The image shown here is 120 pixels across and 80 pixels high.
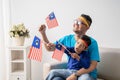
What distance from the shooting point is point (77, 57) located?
6.55ft

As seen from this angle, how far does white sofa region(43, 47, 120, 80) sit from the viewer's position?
2.25m

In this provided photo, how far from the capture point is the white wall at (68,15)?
2.57m

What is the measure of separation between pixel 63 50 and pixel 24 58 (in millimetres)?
819

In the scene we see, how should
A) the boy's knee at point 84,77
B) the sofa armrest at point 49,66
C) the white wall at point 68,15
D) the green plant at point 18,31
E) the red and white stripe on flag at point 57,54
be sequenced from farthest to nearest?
the green plant at point 18,31, the white wall at point 68,15, the sofa armrest at point 49,66, the red and white stripe on flag at point 57,54, the boy's knee at point 84,77

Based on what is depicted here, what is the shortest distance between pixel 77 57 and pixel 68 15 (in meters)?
0.97

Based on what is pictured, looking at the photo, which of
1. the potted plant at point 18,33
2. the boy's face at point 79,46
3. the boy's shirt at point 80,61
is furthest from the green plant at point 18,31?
the boy's face at point 79,46

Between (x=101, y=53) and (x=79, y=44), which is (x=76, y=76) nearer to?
(x=79, y=44)

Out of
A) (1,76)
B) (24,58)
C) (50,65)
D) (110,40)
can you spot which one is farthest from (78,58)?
(1,76)

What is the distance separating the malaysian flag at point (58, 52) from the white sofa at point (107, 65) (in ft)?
0.94

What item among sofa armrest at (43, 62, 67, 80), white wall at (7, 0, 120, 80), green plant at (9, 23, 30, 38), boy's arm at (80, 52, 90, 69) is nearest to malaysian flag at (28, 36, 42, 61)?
sofa armrest at (43, 62, 67, 80)

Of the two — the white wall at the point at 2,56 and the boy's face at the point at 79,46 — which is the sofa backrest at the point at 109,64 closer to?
the boy's face at the point at 79,46

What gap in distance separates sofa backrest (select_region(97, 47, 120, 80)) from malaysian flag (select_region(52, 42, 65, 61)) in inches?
21.9

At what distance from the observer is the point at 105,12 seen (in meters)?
2.60

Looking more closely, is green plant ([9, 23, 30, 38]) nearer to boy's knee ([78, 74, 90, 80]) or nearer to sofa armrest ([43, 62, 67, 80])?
sofa armrest ([43, 62, 67, 80])
